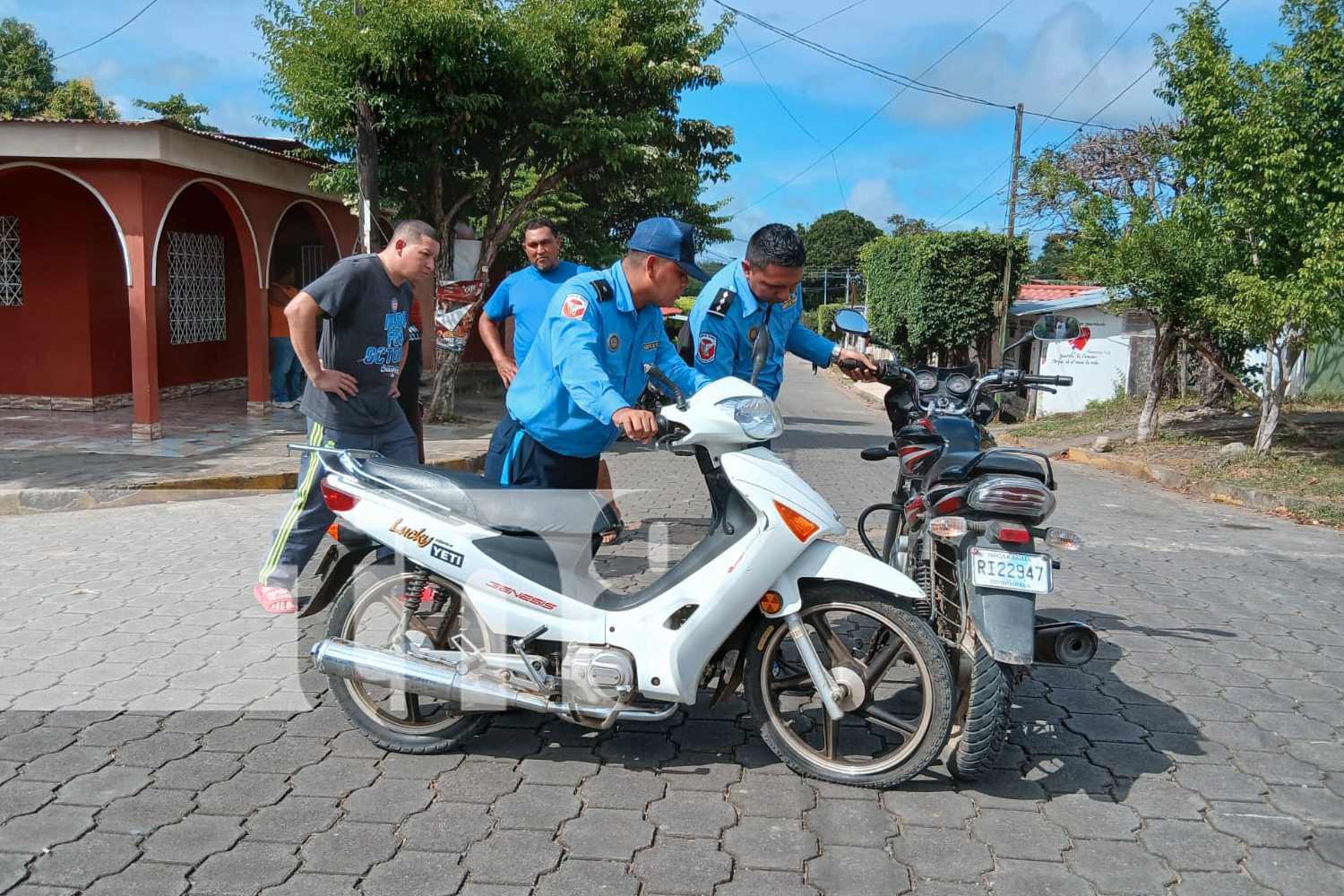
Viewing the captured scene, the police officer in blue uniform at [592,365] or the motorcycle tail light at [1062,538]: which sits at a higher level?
the police officer in blue uniform at [592,365]

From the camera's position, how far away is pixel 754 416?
312 cm

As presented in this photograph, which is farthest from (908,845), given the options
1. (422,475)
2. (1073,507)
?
(1073,507)

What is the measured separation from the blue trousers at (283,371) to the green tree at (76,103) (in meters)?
18.1

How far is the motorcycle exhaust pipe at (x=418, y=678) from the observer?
324 cm

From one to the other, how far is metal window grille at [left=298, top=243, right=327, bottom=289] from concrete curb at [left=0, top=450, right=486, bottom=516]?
6857 mm

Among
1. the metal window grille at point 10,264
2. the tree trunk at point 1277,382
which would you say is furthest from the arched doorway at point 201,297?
the tree trunk at point 1277,382

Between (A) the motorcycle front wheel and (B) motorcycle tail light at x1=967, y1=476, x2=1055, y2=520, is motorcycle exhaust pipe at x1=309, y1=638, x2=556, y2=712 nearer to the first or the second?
(A) the motorcycle front wheel

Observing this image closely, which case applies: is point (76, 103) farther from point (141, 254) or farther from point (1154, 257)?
point (1154, 257)

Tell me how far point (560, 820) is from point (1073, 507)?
7.04 metres

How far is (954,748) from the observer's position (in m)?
3.26

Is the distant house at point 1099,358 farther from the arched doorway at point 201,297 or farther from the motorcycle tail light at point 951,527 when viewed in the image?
the motorcycle tail light at point 951,527

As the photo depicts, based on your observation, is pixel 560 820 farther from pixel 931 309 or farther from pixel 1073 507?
pixel 931 309

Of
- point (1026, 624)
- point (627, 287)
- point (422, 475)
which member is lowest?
point (1026, 624)

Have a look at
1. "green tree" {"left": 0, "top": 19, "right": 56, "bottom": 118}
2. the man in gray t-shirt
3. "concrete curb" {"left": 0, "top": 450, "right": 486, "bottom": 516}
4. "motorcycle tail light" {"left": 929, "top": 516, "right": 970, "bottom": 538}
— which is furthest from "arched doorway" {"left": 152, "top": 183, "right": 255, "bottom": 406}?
"green tree" {"left": 0, "top": 19, "right": 56, "bottom": 118}
